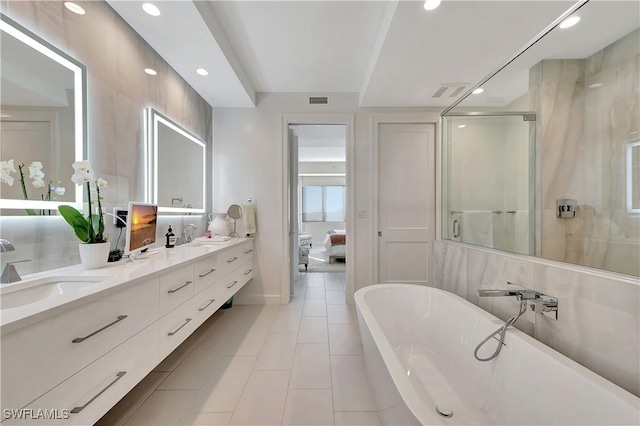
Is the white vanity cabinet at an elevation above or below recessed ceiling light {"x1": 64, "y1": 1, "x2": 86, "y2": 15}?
below

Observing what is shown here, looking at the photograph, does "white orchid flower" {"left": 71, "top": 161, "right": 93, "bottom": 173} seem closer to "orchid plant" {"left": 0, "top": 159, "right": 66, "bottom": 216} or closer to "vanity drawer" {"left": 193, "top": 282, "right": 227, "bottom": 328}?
"orchid plant" {"left": 0, "top": 159, "right": 66, "bottom": 216}

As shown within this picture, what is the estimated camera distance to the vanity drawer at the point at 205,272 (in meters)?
1.70

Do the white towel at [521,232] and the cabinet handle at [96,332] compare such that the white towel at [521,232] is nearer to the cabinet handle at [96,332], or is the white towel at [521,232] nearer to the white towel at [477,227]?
the white towel at [477,227]

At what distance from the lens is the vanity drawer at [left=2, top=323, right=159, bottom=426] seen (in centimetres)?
78

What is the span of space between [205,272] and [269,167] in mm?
1638

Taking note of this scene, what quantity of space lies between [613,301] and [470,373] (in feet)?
2.52

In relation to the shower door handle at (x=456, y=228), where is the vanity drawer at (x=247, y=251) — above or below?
below

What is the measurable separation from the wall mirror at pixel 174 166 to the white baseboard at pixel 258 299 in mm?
1199

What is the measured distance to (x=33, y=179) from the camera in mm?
1146

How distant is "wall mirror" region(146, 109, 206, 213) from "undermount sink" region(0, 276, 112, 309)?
1.01 m

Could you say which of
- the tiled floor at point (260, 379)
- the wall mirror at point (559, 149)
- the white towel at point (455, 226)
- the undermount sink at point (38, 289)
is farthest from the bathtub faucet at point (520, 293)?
the undermount sink at point (38, 289)

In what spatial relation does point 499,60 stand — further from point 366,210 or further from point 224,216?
point 224,216

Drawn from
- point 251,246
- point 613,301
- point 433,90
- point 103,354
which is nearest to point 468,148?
point 433,90

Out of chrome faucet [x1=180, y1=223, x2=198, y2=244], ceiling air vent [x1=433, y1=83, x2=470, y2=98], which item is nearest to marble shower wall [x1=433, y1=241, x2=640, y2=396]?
ceiling air vent [x1=433, y1=83, x2=470, y2=98]
